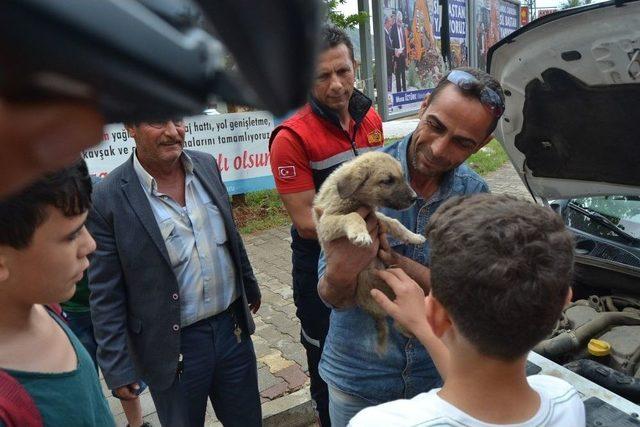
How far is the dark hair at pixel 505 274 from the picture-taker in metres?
1.15

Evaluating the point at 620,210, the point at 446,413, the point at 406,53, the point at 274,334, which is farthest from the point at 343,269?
the point at 406,53

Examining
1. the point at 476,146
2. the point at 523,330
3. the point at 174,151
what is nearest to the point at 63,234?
the point at 174,151

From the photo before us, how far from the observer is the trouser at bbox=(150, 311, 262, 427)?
2.78 meters

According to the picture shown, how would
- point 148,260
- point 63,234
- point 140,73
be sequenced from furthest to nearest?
point 148,260, point 63,234, point 140,73

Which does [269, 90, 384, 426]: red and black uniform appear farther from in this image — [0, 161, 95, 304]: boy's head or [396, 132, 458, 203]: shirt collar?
[0, 161, 95, 304]: boy's head

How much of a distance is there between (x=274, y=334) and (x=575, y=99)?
3.67 m

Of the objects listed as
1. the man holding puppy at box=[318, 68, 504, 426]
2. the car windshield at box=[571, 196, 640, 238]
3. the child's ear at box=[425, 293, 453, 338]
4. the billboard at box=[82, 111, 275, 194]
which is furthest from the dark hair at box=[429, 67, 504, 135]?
the billboard at box=[82, 111, 275, 194]

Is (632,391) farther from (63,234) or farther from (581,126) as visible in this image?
(63,234)

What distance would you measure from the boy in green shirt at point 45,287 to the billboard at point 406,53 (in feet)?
39.2

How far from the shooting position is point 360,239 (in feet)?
7.04

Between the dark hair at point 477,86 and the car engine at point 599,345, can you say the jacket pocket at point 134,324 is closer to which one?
the dark hair at point 477,86

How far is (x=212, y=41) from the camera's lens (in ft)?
1.56

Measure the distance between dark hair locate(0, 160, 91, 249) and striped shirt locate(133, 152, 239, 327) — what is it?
1.03m

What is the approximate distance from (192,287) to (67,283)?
1.17 meters
